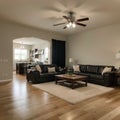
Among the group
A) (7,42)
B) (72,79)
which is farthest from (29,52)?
(72,79)

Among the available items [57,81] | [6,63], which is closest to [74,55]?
[57,81]

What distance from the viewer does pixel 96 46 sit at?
7.36m

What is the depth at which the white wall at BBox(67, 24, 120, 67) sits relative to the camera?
6.46m

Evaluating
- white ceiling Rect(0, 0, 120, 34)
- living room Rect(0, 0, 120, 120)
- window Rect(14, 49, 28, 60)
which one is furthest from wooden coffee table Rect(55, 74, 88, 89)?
window Rect(14, 49, 28, 60)

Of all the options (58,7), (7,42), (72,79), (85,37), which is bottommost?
(72,79)

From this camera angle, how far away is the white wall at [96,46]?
646cm

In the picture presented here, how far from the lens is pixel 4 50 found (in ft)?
20.7

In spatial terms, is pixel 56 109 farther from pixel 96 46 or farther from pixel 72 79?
pixel 96 46

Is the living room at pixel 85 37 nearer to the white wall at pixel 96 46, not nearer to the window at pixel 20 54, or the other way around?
the white wall at pixel 96 46

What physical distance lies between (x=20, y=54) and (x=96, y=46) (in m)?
8.36

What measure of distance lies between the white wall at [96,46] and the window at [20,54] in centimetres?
589

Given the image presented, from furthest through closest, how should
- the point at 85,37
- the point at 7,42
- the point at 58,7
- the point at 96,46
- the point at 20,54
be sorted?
the point at 20,54 → the point at 85,37 → the point at 96,46 → the point at 7,42 → the point at 58,7

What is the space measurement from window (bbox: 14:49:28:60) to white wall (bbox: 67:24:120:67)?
5.89m

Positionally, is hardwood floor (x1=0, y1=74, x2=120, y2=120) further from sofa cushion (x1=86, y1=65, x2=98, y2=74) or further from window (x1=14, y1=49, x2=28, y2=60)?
window (x1=14, y1=49, x2=28, y2=60)
